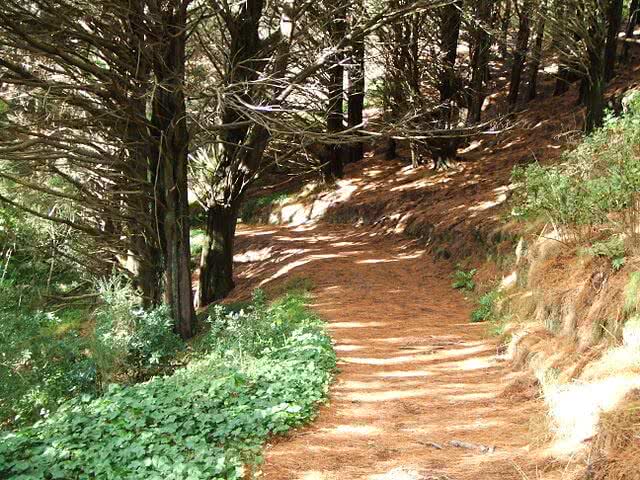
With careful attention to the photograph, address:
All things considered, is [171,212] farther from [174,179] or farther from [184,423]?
[184,423]

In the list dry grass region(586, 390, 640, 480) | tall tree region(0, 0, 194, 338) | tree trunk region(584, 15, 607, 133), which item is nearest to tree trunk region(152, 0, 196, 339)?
tall tree region(0, 0, 194, 338)

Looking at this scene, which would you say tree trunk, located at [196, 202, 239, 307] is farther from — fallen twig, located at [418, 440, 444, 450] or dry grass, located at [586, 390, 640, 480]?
dry grass, located at [586, 390, 640, 480]

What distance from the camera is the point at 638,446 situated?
3.14 meters

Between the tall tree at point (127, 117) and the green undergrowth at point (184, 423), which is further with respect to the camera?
the tall tree at point (127, 117)

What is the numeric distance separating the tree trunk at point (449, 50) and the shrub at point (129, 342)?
374 inches

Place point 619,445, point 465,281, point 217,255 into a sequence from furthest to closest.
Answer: point 217,255, point 465,281, point 619,445

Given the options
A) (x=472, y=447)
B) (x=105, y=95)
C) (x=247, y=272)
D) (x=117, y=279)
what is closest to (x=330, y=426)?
(x=472, y=447)

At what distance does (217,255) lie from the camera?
11438 mm

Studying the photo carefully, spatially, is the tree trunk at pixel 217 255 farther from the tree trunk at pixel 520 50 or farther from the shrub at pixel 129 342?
the tree trunk at pixel 520 50

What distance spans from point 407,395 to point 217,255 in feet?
22.2

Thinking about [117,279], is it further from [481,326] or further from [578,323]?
[578,323]

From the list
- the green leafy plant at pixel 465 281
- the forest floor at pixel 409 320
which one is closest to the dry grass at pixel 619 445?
the forest floor at pixel 409 320

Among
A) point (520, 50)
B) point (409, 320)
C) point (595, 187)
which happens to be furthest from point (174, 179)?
point (520, 50)

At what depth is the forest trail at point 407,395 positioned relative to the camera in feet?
12.9
